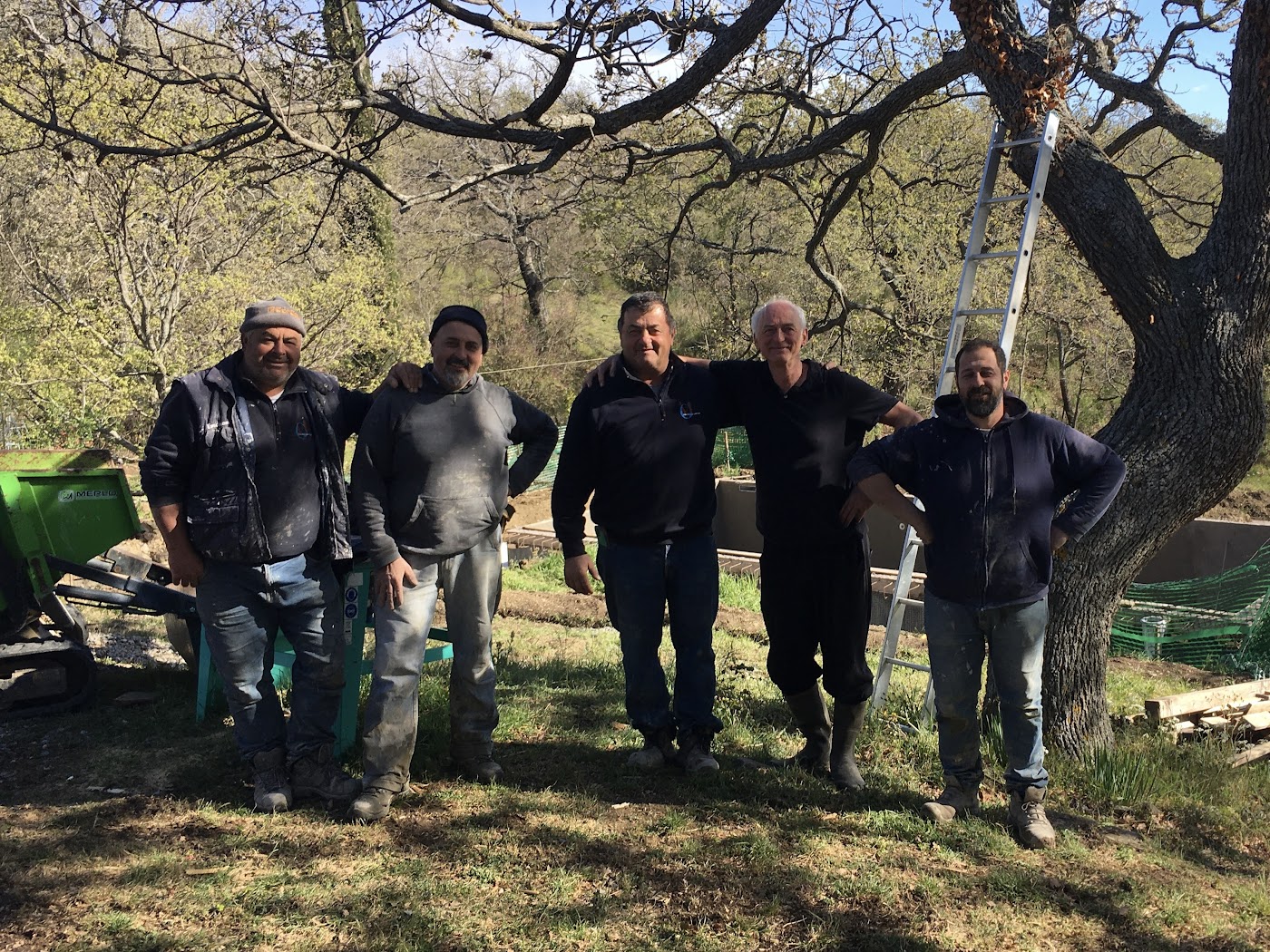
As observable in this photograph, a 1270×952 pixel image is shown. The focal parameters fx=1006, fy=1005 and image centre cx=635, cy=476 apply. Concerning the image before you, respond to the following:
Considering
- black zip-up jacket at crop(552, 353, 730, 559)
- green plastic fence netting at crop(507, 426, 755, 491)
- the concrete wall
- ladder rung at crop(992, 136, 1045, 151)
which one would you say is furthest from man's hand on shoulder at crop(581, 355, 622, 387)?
green plastic fence netting at crop(507, 426, 755, 491)

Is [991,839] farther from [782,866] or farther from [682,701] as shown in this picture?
[682,701]

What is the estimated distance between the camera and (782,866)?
360 centimetres

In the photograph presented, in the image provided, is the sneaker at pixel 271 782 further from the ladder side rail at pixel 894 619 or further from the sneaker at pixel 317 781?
the ladder side rail at pixel 894 619

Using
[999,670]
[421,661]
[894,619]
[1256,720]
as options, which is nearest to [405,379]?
[421,661]

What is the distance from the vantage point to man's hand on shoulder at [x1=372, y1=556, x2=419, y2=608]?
3930 mm

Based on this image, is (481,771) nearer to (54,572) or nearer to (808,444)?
(808,444)

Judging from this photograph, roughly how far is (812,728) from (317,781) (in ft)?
7.01

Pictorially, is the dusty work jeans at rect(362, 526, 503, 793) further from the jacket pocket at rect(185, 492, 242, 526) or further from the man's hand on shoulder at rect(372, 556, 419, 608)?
the jacket pocket at rect(185, 492, 242, 526)

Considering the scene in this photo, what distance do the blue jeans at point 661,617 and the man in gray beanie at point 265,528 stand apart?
1164 mm

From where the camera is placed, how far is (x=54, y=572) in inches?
223

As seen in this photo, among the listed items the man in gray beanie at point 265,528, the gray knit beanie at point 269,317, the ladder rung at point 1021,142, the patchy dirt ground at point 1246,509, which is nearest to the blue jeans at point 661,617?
the man in gray beanie at point 265,528

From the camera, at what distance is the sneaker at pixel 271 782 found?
13.2ft

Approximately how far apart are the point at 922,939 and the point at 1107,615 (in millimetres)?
2230

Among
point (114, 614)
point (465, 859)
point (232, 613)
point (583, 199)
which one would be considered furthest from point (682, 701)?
point (114, 614)
